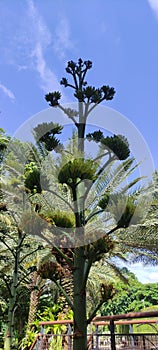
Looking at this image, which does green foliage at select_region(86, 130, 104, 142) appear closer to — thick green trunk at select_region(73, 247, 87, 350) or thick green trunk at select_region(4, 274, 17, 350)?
thick green trunk at select_region(73, 247, 87, 350)

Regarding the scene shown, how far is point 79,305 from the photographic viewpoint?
209 cm

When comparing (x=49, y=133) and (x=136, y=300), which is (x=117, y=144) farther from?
(x=136, y=300)

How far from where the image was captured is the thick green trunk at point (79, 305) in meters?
1.98

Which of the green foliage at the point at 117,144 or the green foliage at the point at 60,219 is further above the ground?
the green foliage at the point at 117,144

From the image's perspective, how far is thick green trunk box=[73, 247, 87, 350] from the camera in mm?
1976

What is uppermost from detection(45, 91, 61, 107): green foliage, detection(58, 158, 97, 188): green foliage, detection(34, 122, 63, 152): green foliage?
detection(45, 91, 61, 107): green foliage

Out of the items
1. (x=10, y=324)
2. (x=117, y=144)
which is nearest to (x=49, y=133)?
(x=117, y=144)

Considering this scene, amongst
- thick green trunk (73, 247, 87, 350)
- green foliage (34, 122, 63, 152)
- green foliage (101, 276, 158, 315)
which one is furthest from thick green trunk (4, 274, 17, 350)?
green foliage (101, 276, 158, 315)

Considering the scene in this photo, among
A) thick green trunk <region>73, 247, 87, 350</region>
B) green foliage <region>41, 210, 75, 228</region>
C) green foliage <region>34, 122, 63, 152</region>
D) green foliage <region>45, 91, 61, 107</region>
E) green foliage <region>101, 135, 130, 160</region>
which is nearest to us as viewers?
thick green trunk <region>73, 247, 87, 350</region>

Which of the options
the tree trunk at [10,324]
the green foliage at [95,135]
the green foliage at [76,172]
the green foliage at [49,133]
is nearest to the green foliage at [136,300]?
the tree trunk at [10,324]

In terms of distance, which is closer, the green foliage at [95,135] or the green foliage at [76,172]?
the green foliage at [76,172]

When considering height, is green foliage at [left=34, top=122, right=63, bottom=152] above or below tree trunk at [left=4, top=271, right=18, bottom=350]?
above

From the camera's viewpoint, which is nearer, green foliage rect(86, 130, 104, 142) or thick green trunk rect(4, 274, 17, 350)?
green foliage rect(86, 130, 104, 142)

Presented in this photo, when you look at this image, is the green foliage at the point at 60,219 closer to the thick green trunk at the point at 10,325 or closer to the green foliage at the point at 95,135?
the green foliage at the point at 95,135
